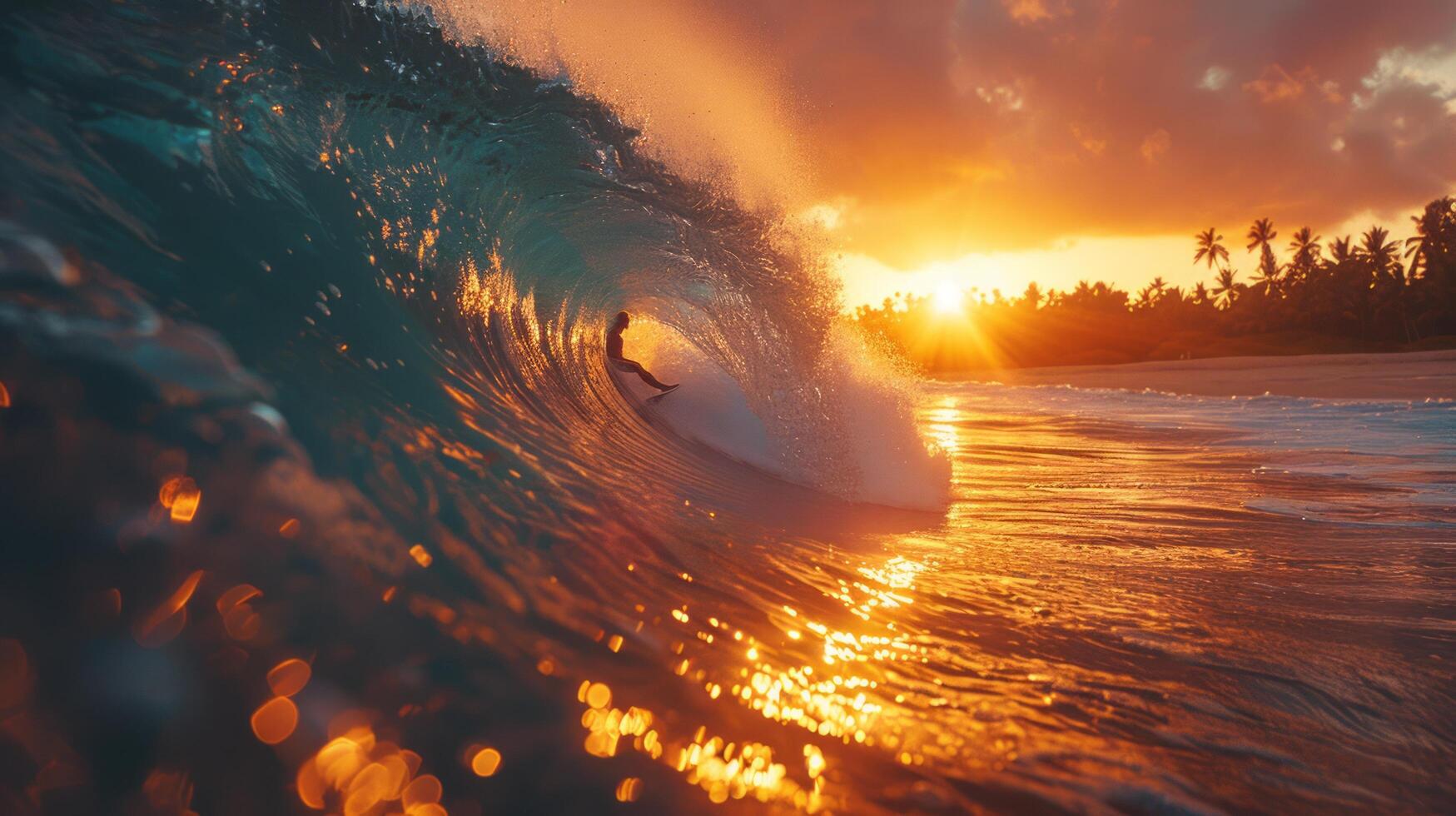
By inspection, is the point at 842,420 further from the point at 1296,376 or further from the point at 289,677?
the point at 1296,376

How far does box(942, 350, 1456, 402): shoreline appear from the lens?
56.7ft

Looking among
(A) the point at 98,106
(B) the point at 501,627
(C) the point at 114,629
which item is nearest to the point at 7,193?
(A) the point at 98,106

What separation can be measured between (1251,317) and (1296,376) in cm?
3351

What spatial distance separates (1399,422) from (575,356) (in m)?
11.2

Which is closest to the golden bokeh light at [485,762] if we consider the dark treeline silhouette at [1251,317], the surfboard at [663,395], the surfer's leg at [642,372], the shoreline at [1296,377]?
the surfboard at [663,395]

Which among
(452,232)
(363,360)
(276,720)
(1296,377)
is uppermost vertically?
(1296,377)

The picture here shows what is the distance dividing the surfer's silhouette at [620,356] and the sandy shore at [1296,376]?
52.1 ft

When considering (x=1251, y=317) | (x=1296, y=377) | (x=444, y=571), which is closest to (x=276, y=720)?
(x=444, y=571)

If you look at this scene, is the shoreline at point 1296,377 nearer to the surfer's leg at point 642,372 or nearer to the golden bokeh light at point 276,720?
the surfer's leg at point 642,372

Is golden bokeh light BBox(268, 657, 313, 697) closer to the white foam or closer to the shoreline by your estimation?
the white foam

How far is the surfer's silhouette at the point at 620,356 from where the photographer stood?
7.11 m

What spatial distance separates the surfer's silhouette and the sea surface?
2100 mm

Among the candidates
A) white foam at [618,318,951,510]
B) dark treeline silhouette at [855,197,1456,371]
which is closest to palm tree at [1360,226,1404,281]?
dark treeline silhouette at [855,197,1456,371]

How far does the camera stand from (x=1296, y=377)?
23.5m
